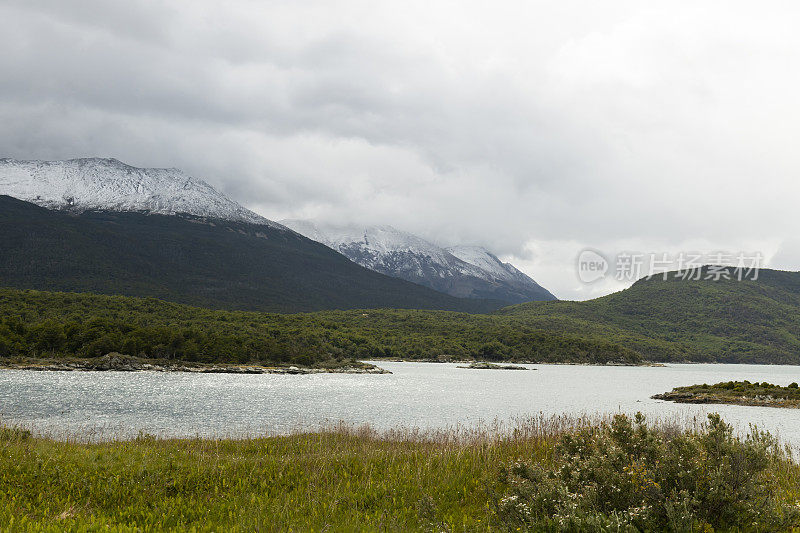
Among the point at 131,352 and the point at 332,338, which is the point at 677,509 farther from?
the point at 332,338

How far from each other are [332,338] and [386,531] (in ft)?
555

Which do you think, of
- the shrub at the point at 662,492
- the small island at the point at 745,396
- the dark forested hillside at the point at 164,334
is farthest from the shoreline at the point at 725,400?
the dark forested hillside at the point at 164,334

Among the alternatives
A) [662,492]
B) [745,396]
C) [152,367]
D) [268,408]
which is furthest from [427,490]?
[152,367]

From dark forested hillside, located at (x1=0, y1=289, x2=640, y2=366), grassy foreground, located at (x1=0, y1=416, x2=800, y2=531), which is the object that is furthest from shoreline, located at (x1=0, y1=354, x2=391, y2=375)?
grassy foreground, located at (x1=0, y1=416, x2=800, y2=531)

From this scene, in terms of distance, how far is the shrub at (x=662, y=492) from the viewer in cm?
833

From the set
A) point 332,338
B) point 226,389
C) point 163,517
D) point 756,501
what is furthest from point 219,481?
point 332,338

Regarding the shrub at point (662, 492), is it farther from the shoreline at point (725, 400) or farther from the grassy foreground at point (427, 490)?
the shoreline at point (725, 400)

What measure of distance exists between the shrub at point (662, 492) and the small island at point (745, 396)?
217 feet

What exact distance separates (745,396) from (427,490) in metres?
72.4

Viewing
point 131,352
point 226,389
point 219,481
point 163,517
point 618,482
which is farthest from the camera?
point 131,352

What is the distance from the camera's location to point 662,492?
9.08 metres

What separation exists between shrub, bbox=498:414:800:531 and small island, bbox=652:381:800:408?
66.2 meters

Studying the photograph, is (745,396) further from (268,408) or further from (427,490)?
(427,490)

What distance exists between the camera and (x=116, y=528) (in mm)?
8461
